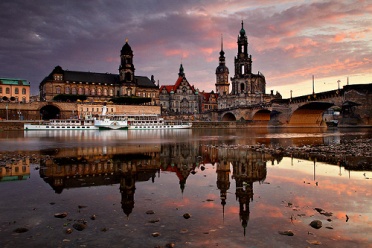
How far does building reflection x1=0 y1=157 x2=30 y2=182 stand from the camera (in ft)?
39.7

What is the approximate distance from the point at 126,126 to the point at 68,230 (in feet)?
222

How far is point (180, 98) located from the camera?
421ft

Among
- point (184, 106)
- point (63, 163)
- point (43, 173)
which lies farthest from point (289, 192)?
point (184, 106)

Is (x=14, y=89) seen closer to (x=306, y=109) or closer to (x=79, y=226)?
(x=306, y=109)

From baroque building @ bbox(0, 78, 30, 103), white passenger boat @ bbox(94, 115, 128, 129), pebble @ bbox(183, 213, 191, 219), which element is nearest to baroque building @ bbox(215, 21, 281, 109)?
white passenger boat @ bbox(94, 115, 128, 129)

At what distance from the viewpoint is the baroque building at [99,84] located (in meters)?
100

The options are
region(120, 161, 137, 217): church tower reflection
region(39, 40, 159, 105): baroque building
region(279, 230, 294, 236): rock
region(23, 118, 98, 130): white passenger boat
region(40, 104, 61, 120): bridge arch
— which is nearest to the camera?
region(279, 230, 294, 236): rock

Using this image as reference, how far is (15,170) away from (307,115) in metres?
79.6

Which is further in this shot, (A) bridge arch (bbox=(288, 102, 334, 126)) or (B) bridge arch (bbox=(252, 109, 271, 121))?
(B) bridge arch (bbox=(252, 109, 271, 121))

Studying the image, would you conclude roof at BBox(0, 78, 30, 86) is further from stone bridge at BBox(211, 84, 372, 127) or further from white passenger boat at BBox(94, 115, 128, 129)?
stone bridge at BBox(211, 84, 372, 127)

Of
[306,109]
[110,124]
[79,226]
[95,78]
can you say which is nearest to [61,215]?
[79,226]

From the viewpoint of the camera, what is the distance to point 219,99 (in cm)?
13288

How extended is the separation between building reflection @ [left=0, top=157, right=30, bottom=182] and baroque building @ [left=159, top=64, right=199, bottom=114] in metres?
108

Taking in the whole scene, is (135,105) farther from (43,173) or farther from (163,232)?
(163,232)
